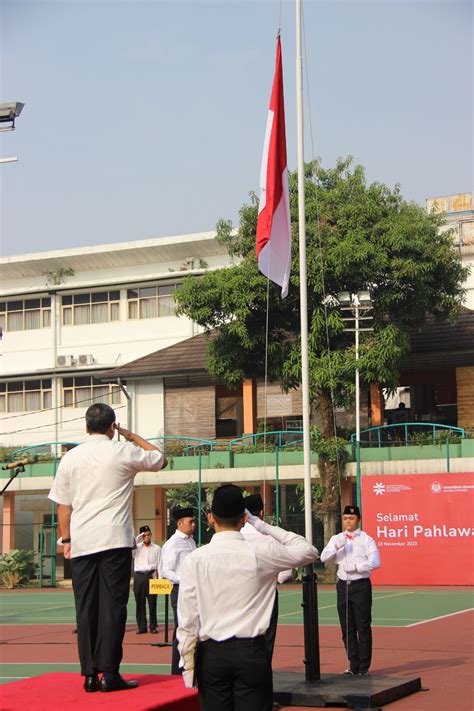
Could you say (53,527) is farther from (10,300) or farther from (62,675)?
(62,675)

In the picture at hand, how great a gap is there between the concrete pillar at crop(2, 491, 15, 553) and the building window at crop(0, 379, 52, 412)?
760 cm

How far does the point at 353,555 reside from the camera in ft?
40.4

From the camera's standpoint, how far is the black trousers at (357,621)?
1182cm

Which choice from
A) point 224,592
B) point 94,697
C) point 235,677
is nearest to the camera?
point 235,677

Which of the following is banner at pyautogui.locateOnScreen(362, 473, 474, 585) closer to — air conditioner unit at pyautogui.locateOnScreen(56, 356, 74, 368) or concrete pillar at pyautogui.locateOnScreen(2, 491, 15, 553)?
concrete pillar at pyautogui.locateOnScreen(2, 491, 15, 553)

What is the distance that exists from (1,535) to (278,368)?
1393 centimetres

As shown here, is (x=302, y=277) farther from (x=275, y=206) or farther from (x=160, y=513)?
(x=160, y=513)

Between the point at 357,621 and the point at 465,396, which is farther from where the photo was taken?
the point at 465,396

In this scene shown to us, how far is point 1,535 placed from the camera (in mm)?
41469

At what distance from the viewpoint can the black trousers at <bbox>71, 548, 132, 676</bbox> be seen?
7113mm

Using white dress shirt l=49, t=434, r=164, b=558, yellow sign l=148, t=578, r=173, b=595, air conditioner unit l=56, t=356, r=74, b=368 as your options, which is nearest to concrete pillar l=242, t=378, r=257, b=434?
air conditioner unit l=56, t=356, r=74, b=368

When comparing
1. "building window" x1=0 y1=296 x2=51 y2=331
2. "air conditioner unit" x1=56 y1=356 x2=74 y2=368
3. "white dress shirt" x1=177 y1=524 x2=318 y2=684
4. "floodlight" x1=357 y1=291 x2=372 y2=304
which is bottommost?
"white dress shirt" x1=177 y1=524 x2=318 y2=684

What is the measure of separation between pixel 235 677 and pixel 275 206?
324 inches

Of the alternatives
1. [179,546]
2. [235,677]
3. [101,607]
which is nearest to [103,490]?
[101,607]
